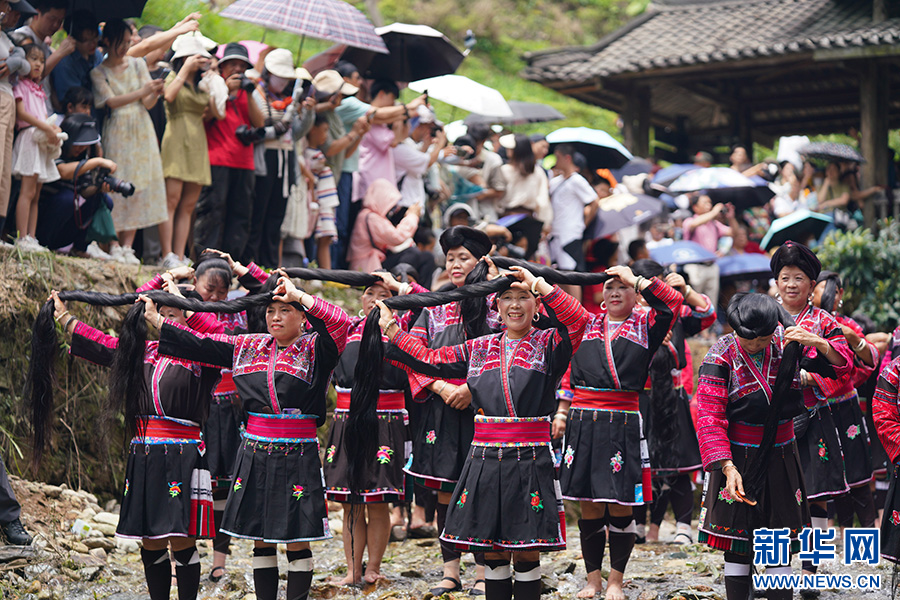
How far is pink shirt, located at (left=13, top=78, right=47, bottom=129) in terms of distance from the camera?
25.0 ft

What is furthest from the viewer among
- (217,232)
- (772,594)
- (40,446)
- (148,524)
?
(217,232)

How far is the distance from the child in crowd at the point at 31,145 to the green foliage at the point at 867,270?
26.8 ft

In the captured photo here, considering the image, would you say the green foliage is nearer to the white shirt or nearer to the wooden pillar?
the wooden pillar

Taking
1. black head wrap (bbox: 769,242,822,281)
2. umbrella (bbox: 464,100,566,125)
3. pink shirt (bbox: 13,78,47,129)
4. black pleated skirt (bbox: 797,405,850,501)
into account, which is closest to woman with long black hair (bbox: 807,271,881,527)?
black pleated skirt (bbox: 797,405,850,501)

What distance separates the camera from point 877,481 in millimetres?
7875

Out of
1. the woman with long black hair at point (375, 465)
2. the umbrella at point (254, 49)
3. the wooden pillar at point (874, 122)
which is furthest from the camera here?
the wooden pillar at point (874, 122)

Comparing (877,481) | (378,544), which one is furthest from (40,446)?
(877,481)

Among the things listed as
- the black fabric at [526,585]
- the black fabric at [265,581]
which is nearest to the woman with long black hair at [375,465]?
the black fabric at [265,581]

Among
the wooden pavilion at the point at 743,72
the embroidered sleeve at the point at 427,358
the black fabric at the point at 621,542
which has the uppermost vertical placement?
the wooden pavilion at the point at 743,72

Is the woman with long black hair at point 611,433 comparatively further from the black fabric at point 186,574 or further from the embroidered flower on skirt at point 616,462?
the black fabric at point 186,574

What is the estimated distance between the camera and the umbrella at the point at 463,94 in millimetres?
11141

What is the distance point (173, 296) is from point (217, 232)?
3.26m

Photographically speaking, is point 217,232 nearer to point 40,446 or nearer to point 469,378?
point 40,446

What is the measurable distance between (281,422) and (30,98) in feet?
12.2
